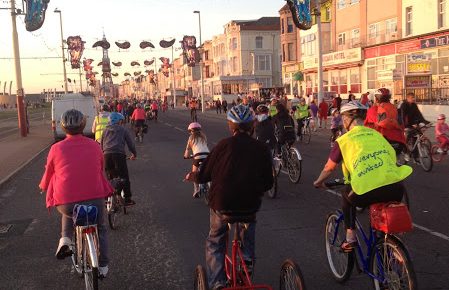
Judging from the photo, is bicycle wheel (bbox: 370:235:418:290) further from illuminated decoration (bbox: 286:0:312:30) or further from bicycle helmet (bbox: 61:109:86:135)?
illuminated decoration (bbox: 286:0:312:30)

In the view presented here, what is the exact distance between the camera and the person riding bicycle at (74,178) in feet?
15.2

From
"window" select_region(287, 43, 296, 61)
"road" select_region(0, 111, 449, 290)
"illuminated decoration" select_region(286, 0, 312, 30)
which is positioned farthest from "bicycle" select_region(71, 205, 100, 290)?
"window" select_region(287, 43, 296, 61)

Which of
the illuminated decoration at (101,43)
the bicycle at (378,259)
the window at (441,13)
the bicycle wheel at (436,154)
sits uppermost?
the illuminated decoration at (101,43)

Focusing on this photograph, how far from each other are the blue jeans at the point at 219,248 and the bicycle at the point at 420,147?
9205 mm

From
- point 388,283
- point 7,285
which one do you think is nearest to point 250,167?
point 388,283

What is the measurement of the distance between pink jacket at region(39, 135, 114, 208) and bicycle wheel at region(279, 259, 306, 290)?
1.94 metres

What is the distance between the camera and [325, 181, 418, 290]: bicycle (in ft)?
Result: 12.8

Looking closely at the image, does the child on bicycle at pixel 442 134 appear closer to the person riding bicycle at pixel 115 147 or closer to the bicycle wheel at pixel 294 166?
the bicycle wheel at pixel 294 166

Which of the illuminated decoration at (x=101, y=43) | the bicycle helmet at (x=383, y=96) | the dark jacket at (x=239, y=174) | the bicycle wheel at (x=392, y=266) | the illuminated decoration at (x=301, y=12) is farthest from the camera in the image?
the illuminated decoration at (x=101, y=43)

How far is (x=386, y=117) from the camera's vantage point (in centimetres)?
928

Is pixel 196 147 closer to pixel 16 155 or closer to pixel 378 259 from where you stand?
pixel 378 259

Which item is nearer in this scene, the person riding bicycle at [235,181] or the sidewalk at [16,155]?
the person riding bicycle at [235,181]

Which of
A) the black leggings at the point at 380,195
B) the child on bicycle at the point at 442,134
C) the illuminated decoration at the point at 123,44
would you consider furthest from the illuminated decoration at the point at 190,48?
the black leggings at the point at 380,195

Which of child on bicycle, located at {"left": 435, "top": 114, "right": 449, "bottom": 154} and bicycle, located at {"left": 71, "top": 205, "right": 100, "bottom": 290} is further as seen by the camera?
child on bicycle, located at {"left": 435, "top": 114, "right": 449, "bottom": 154}
